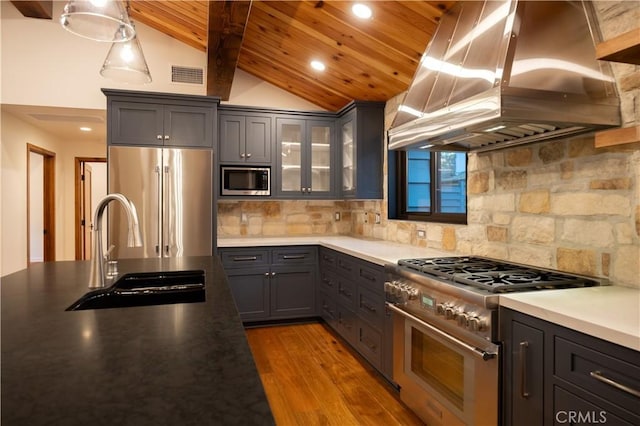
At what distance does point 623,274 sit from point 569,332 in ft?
2.13

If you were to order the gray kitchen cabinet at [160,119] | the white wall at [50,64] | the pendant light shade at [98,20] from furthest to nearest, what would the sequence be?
the white wall at [50,64] → the gray kitchen cabinet at [160,119] → the pendant light shade at [98,20]

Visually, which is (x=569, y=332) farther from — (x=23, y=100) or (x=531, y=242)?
(x=23, y=100)

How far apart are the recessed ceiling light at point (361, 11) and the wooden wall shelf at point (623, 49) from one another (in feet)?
5.18

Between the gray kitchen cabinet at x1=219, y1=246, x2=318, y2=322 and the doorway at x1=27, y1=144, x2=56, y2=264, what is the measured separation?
146 inches

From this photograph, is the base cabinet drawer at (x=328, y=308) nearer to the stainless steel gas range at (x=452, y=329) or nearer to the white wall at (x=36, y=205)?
the stainless steel gas range at (x=452, y=329)

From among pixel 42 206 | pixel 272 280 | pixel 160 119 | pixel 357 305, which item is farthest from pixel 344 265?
pixel 42 206

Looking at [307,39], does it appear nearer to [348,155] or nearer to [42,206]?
[348,155]

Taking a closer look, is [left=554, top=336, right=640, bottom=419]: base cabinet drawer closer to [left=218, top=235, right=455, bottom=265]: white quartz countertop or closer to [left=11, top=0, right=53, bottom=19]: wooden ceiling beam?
[left=218, top=235, right=455, bottom=265]: white quartz countertop

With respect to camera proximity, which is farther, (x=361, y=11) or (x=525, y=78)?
(x=361, y=11)

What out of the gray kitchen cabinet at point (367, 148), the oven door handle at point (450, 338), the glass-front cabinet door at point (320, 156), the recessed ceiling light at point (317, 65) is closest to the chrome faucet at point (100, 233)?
the oven door handle at point (450, 338)

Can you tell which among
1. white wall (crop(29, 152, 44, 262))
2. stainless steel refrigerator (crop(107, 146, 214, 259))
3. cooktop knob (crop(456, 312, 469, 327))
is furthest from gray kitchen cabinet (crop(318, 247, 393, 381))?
white wall (crop(29, 152, 44, 262))

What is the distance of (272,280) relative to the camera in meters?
4.11

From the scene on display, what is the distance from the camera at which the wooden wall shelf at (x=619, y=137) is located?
1.46 m

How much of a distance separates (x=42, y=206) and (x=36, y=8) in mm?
3254
